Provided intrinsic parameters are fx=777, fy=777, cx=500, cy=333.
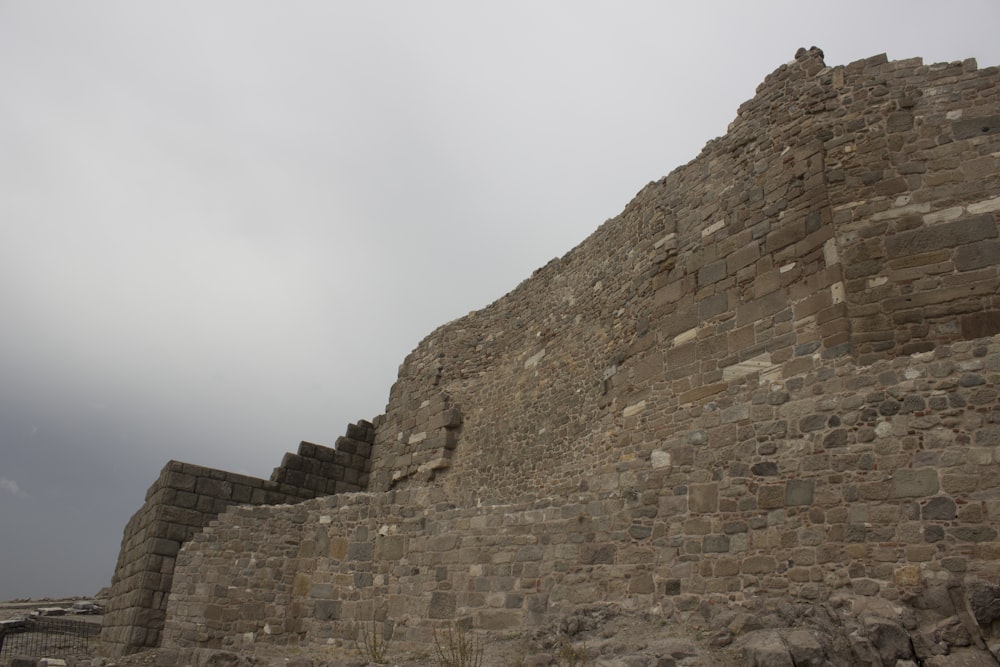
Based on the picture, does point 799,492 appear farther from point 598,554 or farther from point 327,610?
point 327,610

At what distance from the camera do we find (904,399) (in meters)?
6.76

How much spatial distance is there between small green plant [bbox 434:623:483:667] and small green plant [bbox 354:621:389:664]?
0.74 m

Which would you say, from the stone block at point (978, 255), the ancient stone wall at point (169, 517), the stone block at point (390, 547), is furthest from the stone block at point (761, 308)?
the ancient stone wall at point (169, 517)

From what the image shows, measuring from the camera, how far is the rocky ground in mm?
5520

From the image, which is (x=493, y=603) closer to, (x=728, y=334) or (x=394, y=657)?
(x=394, y=657)

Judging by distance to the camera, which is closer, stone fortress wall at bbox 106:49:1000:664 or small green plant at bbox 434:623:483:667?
stone fortress wall at bbox 106:49:1000:664

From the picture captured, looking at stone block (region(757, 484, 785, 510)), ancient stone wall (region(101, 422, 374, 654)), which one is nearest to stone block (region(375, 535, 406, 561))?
stone block (region(757, 484, 785, 510))

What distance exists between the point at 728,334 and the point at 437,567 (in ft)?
14.8

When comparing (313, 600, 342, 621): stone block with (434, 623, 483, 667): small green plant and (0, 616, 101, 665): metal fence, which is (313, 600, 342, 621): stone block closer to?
(434, 623, 483, 667): small green plant

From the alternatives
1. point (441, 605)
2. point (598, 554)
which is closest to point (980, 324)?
point (598, 554)

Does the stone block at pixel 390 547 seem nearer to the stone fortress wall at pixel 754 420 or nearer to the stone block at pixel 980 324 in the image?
the stone fortress wall at pixel 754 420

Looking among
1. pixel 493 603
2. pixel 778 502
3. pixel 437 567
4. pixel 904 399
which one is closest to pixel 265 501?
pixel 437 567

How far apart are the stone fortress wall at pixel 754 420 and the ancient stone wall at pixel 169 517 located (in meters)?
0.69

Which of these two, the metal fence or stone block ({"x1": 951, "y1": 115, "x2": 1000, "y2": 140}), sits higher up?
stone block ({"x1": 951, "y1": 115, "x2": 1000, "y2": 140})
